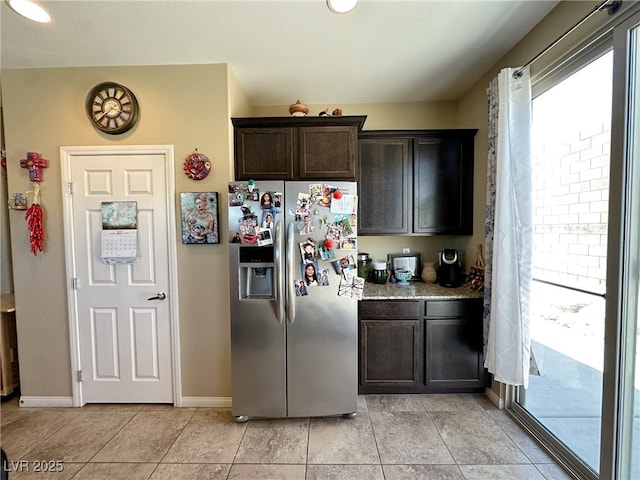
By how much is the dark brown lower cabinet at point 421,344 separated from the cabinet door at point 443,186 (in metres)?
0.76

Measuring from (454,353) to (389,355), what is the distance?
566 mm

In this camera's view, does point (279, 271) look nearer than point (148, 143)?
Yes

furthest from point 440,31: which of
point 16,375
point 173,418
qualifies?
point 16,375

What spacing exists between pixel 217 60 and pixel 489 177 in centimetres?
233

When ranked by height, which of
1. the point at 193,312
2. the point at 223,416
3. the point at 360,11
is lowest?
the point at 223,416

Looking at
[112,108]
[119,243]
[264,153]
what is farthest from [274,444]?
[112,108]

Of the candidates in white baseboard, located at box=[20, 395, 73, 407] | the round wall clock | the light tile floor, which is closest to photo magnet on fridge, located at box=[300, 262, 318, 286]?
the light tile floor

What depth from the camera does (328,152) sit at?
7.72 ft

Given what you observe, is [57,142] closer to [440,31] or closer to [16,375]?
[16,375]

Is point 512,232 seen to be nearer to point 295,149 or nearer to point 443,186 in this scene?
point 443,186

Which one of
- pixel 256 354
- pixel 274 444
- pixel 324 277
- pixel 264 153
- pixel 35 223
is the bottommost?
pixel 274 444

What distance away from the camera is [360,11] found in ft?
5.63

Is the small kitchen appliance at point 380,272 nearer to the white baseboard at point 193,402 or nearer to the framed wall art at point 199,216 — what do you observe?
the framed wall art at point 199,216

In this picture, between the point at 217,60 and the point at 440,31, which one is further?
the point at 217,60
